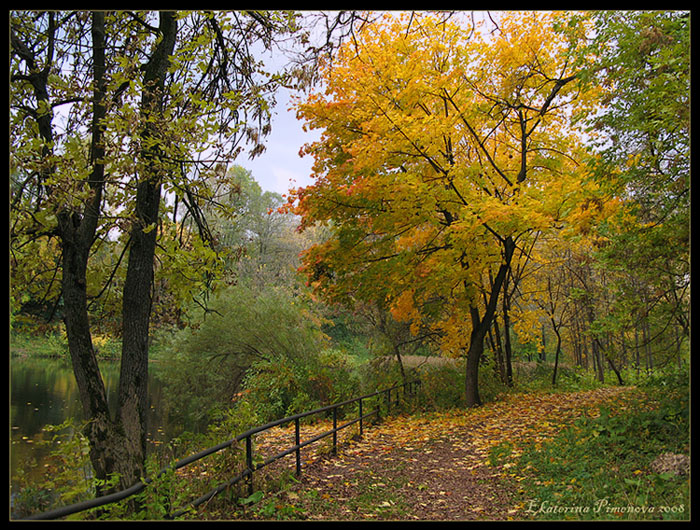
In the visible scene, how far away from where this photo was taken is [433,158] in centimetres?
1073

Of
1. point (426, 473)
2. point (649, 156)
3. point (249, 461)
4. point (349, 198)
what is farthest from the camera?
point (349, 198)

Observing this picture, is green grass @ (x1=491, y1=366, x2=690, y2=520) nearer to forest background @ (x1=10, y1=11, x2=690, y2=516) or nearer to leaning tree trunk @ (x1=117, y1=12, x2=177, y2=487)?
forest background @ (x1=10, y1=11, x2=690, y2=516)

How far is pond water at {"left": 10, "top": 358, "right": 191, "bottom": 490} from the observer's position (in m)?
11.5

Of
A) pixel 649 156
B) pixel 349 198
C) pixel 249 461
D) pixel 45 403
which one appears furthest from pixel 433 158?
pixel 45 403

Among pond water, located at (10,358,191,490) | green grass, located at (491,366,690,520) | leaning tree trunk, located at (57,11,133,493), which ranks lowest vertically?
pond water, located at (10,358,191,490)

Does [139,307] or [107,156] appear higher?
[107,156]

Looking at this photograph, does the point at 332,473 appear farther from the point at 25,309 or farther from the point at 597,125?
the point at 597,125

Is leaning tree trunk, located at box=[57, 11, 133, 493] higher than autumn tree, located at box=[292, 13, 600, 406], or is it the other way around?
autumn tree, located at box=[292, 13, 600, 406]

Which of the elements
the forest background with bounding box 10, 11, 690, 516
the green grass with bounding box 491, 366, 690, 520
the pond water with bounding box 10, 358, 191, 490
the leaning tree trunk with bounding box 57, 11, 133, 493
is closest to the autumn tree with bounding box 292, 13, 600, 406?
the forest background with bounding box 10, 11, 690, 516

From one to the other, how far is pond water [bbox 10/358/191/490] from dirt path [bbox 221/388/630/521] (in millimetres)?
6781

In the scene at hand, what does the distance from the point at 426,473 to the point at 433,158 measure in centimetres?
682

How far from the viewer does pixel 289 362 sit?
47.3 ft

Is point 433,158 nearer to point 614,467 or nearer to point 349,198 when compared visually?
point 349,198

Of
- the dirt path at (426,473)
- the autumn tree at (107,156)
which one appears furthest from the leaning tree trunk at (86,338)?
the dirt path at (426,473)
